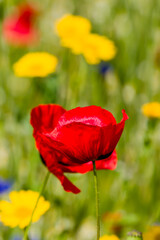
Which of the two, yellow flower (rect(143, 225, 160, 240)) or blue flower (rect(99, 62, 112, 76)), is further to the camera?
blue flower (rect(99, 62, 112, 76))

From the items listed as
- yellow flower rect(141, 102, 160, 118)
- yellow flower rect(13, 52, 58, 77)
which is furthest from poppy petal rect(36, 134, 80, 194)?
yellow flower rect(13, 52, 58, 77)

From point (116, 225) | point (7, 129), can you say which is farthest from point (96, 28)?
point (116, 225)

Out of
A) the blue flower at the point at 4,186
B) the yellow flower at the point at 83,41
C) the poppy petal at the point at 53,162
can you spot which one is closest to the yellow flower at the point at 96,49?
the yellow flower at the point at 83,41

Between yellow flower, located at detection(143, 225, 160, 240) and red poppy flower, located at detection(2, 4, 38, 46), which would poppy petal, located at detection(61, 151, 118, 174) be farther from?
red poppy flower, located at detection(2, 4, 38, 46)

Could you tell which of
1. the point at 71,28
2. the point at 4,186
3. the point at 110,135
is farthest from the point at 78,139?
the point at 71,28

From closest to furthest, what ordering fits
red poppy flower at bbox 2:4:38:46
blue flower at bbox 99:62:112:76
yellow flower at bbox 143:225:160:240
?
1. yellow flower at bbox 143:225:160:240
2. blue flower at bbox 99:62:112:76
3. red poppy flower at bbox 2:4:38:46

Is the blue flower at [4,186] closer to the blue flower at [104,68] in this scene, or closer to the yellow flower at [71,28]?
the yellow flower at [71,28]
